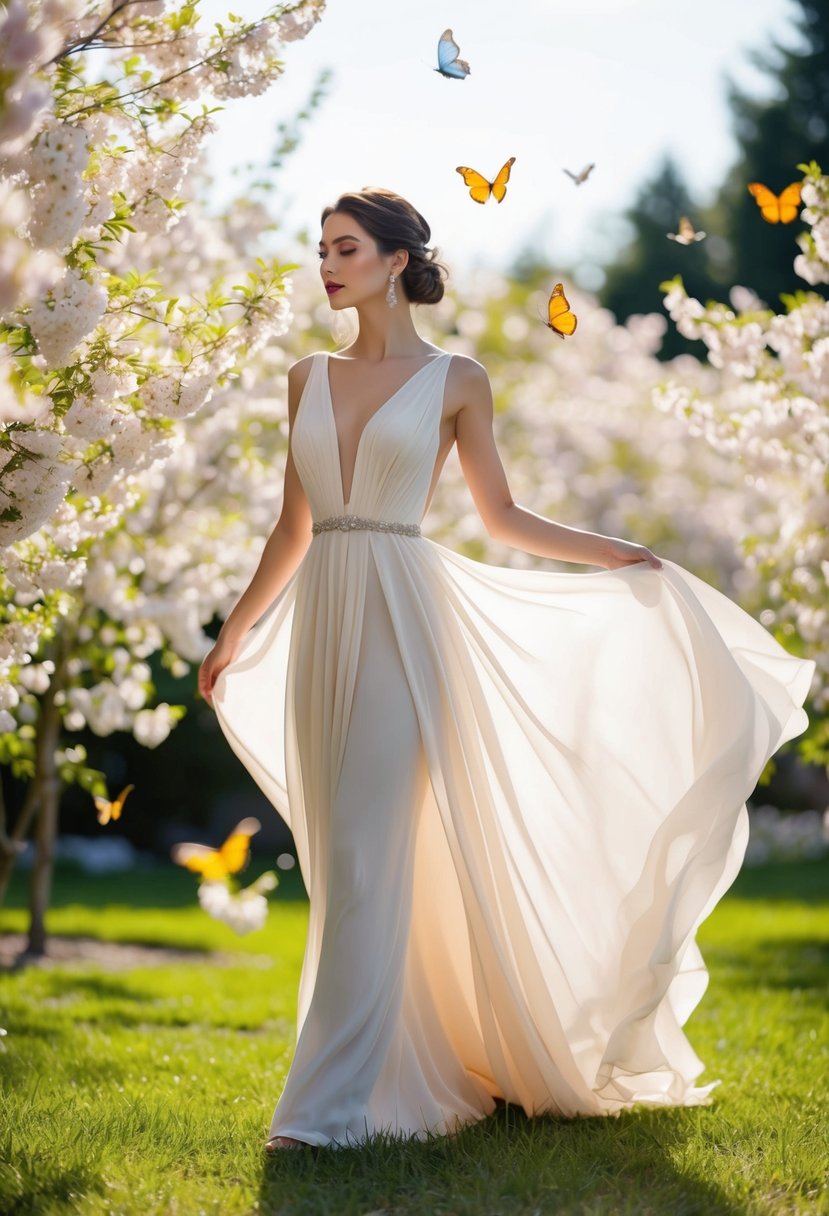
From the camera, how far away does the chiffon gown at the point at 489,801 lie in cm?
335

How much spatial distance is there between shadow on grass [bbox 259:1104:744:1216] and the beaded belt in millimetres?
1492

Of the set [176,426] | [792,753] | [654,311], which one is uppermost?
[654,311]

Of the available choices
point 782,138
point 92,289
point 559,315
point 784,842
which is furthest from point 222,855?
point 782,138

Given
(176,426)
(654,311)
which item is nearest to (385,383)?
(176,426)

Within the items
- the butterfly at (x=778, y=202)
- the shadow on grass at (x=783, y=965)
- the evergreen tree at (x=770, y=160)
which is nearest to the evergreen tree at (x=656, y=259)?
the evergreen tree at (x=770, y=160)

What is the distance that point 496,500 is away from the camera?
3764 millimetres

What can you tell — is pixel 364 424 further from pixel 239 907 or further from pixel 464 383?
pixel 239 907

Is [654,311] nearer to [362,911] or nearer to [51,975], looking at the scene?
[51,975]

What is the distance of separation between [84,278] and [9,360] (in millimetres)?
321

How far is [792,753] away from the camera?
16984mm

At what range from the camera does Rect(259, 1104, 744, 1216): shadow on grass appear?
9.34ft

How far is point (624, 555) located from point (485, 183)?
1064 millimetres

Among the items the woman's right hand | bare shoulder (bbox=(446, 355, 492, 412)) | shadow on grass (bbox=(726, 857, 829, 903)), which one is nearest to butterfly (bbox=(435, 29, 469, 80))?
bare shoulder (bbox=(446, 355, 492, 412))

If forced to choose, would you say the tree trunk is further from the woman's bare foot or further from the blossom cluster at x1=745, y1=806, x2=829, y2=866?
the blossom cluster at x1=745, y1=806, x2=829, y2=866
